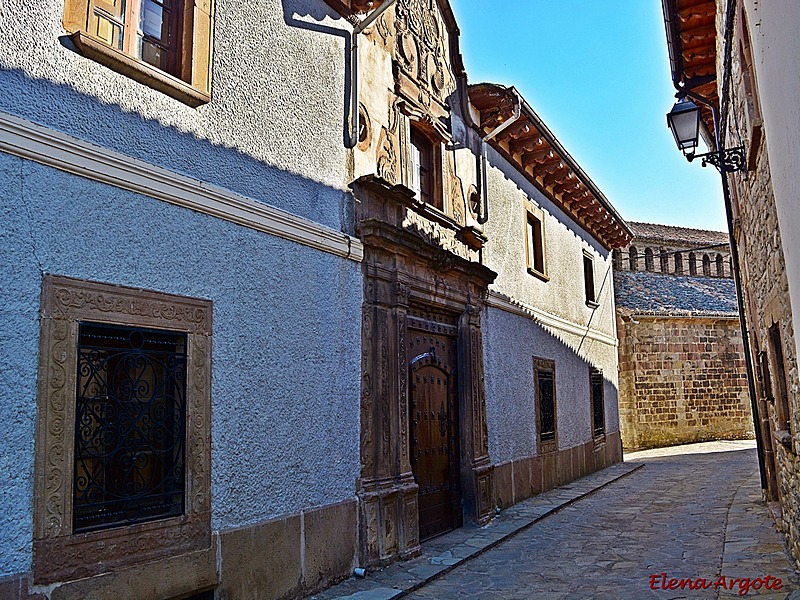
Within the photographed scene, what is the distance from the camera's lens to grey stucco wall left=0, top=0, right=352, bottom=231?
396 cm

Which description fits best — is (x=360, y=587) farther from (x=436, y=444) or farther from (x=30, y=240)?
(x=30, y=240)

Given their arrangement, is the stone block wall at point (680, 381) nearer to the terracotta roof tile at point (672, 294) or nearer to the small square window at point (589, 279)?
the terracotta roof tile at point (672, 294)

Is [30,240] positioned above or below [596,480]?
above

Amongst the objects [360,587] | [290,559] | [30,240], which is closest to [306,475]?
[290,559]

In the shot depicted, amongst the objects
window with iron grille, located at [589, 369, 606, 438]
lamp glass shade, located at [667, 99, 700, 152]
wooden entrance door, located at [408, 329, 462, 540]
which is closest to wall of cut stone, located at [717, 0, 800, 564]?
lamp glass shade, located at [667, 99, 700, 152]

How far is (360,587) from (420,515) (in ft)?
5.87

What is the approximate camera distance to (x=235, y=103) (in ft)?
17.5

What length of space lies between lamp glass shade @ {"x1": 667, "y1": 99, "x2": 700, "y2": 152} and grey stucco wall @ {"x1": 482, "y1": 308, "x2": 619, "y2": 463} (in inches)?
128

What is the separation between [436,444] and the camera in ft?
26.0

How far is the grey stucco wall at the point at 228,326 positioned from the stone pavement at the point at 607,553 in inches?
45.7

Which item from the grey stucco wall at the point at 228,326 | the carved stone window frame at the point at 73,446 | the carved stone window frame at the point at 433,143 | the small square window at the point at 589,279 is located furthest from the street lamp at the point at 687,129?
the small square window at the point at 589,279

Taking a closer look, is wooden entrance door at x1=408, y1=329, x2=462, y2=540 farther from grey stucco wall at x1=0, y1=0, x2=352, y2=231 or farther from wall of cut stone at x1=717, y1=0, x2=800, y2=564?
wall of cut stone at x1=717, y1=0, x2=800, y2=564
